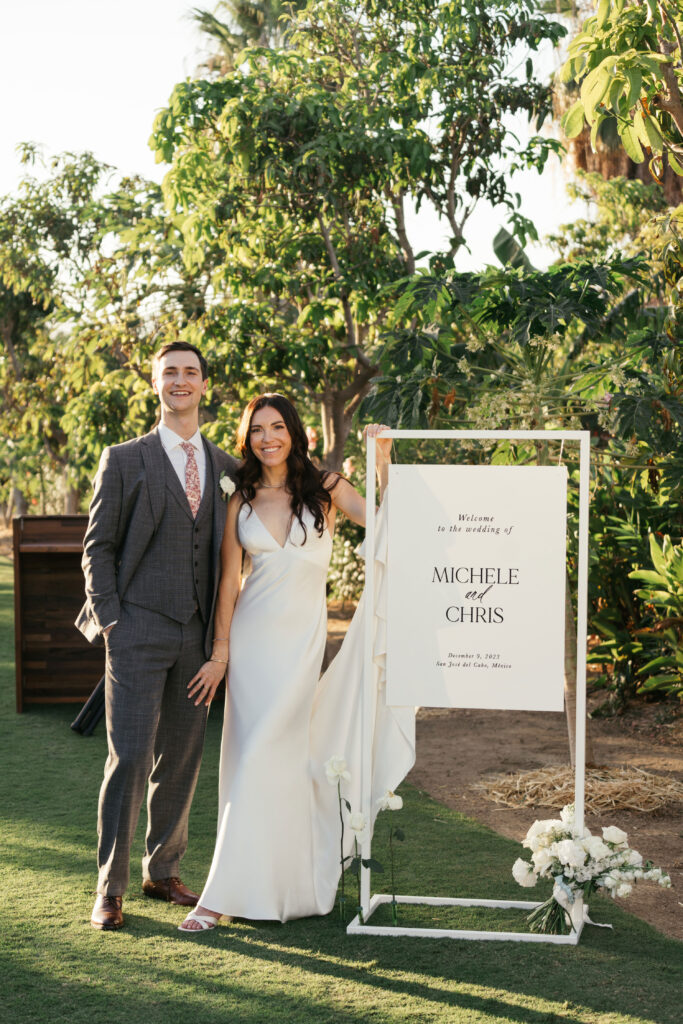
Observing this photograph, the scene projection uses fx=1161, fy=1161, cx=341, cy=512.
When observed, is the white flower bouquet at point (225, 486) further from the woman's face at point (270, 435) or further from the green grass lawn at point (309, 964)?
the green grass lawn at point (309, 964)

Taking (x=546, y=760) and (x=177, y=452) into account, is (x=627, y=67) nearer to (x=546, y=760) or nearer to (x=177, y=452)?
(x=177, y=452)

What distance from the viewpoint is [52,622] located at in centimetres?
831

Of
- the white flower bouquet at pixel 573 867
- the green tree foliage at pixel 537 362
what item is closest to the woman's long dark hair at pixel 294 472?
the green tree foliage at pixel 537 362

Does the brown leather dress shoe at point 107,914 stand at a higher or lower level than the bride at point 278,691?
lower

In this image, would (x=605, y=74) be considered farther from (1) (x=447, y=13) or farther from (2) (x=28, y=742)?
(2) (x=28, y=742)

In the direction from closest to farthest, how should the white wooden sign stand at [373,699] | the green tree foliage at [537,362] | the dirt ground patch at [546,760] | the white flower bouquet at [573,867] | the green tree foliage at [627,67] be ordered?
the green tree foliage at [627,67] < the white flower bouquet at [573,867] < the white wooden sign stand at [373,699] < the dirt ground patch at [546,760] < the green tree foliage at [537,362]

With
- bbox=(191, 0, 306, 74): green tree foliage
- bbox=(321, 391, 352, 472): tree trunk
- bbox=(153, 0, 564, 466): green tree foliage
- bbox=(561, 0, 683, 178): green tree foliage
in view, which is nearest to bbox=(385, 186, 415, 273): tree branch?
bbox=(153, 0, 564, 466): green tree foliage

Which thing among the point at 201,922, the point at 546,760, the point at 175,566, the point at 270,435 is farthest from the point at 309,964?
the point at 546,760

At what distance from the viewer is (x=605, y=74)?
369 centimetres

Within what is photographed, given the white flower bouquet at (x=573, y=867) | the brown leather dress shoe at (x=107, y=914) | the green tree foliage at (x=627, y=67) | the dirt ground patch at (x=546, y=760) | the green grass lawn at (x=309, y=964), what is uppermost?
the green tree foliage at (x=627, y=67)

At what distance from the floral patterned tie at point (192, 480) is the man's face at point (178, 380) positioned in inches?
5.5

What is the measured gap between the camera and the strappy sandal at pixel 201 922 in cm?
411

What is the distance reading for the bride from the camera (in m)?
4.20

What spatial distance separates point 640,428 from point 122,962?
294 cm
